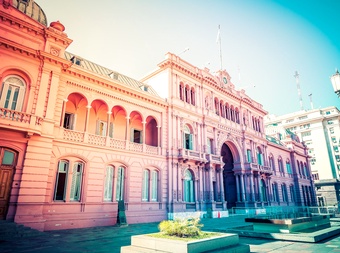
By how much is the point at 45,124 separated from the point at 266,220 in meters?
14.4

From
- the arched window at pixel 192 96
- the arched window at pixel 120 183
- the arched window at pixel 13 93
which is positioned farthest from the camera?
the arched window at pixel 192 96

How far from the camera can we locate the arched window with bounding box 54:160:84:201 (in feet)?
51.1

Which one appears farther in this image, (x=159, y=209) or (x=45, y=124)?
(x=159, y=209)

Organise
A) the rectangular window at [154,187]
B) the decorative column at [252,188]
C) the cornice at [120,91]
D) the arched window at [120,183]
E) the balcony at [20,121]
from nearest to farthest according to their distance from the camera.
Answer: the balcony at [20,121]
the cornice at [120,91]
the arched window at [120,183]
the rectangular window at [154,187]
the decorative column at [252,188]

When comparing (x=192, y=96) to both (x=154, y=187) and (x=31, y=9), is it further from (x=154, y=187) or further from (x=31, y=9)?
(x=31, y=9)

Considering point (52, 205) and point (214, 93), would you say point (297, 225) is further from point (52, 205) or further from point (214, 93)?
point (214, 93)

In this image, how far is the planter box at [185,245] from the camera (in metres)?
6.18

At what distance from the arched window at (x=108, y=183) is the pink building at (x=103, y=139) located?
8 centimetres

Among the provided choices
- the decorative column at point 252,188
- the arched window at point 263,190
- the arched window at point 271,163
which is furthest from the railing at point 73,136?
the arched window at point 271,163

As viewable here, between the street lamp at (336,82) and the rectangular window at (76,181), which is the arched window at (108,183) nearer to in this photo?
the rectangular window at (76,181)

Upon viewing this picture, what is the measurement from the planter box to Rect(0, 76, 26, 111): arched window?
1184 cm

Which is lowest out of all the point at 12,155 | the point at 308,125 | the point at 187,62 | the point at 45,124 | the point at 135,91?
the point at 12,155

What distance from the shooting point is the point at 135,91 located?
69.3 ft

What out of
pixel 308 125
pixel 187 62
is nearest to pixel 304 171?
pixel 308 125
